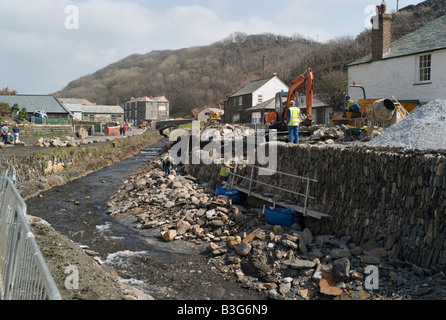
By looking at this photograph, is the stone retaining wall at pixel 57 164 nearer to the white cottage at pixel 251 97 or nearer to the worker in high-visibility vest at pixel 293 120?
the worker in high-visibility vest at pixel 293 120

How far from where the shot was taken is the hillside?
51000 mm

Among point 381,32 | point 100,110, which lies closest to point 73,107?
point 100,110

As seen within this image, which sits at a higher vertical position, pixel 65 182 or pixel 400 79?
pixel 400 79

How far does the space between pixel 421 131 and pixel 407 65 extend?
38.4 feet

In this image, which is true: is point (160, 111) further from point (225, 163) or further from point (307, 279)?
point (307, 279)

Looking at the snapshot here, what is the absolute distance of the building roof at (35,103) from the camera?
151 ft

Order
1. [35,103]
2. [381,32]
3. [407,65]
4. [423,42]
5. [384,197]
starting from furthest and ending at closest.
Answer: [35,103], [381,32], [407,65], [423,42], [384,197]

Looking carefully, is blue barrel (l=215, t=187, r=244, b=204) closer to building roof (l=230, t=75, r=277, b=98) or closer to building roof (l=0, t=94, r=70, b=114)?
building roof (l=230, t=75, r=277, b=98)

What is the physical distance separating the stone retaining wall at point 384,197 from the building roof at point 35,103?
41.9 metres

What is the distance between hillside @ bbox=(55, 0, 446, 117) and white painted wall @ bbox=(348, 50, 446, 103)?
11645 mm

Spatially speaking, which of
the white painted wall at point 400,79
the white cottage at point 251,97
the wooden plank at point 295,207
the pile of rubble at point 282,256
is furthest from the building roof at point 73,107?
the wooden plank at point 295,207

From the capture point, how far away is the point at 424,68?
69.7 feet

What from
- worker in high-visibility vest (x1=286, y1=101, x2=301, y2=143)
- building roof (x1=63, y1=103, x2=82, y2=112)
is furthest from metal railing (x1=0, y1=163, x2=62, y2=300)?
building roof (x1=63, y1=103, x2=82, y2=112)

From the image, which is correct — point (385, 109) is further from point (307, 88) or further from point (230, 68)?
point (230, 68)
